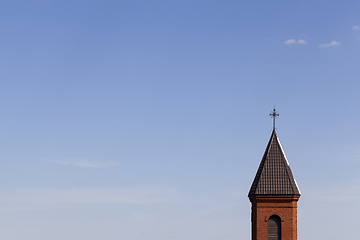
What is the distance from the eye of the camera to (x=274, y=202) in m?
31.5

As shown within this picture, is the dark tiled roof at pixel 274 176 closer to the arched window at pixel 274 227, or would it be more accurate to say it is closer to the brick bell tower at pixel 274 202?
the brick bell tower at pixel 274 202

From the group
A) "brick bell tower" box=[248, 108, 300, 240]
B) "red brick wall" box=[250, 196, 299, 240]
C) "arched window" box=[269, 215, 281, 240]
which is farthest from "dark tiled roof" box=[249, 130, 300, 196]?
"arched window" box=[269, 215, 281, 240]

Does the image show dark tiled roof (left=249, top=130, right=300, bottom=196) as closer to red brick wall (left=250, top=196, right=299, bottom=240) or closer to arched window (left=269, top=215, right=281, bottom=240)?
red brick wall (left=250, top=196, right=299, bottom=240)

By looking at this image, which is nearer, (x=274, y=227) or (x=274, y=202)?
(x=274, y=227)

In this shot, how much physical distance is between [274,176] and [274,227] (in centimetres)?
326

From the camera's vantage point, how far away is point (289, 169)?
32.4 m

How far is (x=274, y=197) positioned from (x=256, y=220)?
6.12 feet

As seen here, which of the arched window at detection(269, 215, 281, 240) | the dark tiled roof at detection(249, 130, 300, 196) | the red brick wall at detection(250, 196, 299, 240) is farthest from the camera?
the dark tiled roof at detection(249, 130, 300, 196)

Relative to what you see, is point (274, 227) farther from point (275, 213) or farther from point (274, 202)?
point (274, 202)

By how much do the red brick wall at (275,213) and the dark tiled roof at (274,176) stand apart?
444 millimetres

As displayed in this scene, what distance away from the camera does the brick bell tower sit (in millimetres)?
31062

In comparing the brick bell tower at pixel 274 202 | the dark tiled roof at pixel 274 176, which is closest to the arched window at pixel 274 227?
the brick bell tower at pixel 274 202

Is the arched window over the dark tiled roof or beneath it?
beneath

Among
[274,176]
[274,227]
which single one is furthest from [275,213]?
[274,176]
